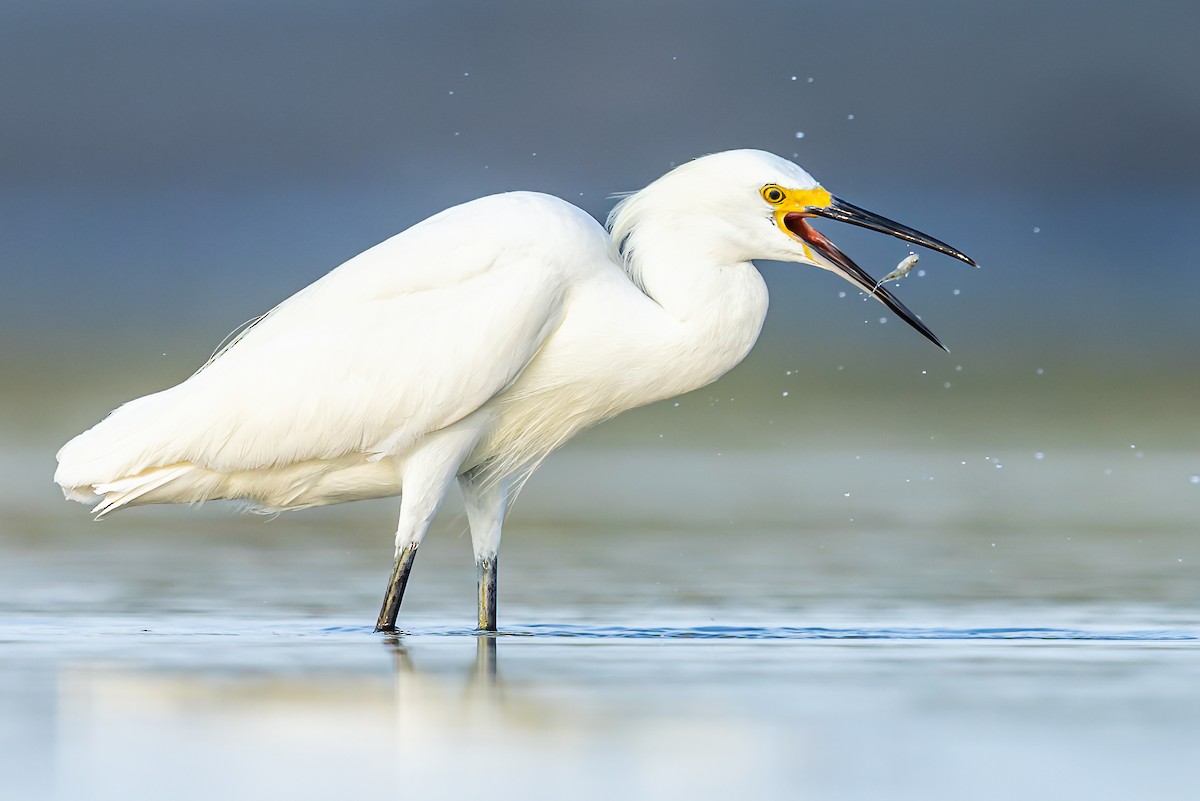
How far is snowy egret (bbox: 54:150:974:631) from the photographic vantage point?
6.58 m

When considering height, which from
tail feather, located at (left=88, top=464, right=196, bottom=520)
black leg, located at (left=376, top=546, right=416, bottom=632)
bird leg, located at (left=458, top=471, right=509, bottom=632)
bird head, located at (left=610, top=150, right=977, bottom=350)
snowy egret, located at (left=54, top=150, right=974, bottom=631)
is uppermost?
bird head, located at (left=610, top=150, right=977, bottom=350)

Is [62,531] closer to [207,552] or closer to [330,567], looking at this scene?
[207,552]

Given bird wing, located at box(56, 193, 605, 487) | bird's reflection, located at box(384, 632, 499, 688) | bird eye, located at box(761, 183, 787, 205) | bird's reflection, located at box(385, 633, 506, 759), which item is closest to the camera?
bird's reflection, located at box(385, 633, 506, 759)

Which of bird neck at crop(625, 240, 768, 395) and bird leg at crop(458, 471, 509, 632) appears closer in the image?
bird neck at crop(625, 240, 768, 395)

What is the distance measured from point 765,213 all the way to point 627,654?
1.68 metres

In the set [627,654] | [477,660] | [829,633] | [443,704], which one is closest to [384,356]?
[477,660]

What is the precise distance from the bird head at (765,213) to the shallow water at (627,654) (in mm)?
1276

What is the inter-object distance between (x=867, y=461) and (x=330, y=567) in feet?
19.2

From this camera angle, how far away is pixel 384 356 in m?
6.71

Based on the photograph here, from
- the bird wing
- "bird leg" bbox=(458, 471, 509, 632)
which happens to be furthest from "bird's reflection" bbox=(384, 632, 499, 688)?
the bird wing

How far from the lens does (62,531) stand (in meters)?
10.1

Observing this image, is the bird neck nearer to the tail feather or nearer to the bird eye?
the bird eye

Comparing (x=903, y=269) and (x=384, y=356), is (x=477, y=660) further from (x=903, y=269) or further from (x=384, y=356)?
(x=903, y=269)

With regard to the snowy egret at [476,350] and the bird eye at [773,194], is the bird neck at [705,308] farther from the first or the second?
the bird eye at [773,194]
